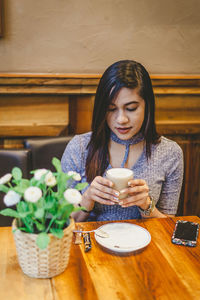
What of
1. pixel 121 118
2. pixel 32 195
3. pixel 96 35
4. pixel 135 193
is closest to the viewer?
pixel 32 195

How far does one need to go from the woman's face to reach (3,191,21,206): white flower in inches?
25.5

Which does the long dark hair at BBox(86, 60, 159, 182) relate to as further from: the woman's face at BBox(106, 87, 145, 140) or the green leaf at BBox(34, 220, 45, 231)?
the green leaf at BBox(34, 220, 45, 231)

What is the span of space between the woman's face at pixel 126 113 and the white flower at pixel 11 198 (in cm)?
65

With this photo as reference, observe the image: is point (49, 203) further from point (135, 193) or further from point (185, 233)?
point (185, 233)

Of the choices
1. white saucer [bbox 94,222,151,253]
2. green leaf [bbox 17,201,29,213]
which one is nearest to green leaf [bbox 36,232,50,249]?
green leaf [bbox 17,201,29,213]

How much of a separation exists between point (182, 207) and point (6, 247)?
1.66 m

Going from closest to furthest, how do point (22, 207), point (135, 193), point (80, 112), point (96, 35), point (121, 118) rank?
point (22, 207) → point (135, 193) → point (121, 118) → point (96, 35) → point (80, 112)

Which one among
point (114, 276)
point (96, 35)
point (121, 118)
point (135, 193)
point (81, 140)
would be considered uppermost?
point (96, 35)

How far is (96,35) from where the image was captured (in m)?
2.06

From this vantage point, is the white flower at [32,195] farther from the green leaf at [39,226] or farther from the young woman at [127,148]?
the young woman at [127,148]

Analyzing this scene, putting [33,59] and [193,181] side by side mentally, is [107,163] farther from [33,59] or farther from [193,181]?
[193,181]

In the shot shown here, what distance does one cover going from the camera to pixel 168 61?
221 cm

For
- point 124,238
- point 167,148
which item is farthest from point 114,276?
point 167,148

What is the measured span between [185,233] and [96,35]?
55.7 inches
